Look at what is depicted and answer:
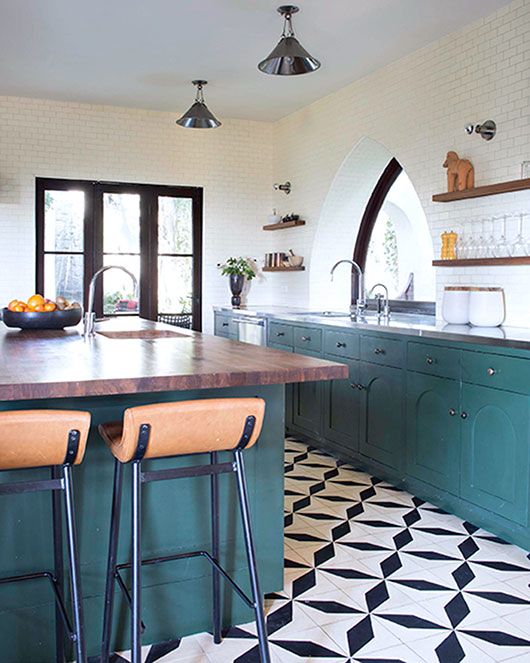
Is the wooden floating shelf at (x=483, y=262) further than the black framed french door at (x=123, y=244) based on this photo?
No

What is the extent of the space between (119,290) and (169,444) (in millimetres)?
5308

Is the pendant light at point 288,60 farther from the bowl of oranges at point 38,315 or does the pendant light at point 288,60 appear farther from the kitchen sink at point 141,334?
the bowl of oranges at point 38,315

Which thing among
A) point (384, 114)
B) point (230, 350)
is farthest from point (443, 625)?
point (384, 114)

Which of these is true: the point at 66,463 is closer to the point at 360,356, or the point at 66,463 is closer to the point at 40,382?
the point at 40,382

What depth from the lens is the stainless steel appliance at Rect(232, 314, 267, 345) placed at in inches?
241

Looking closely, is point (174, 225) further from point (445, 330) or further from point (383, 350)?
point (445, 330)

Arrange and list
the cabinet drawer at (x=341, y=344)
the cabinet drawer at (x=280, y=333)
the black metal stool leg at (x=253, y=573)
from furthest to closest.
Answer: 1. the cabinet drawer at (x=280, y=333)
2. the cabinet drawer at (x=341, y=344)
3. the black metal stool leg at (x=253, y=573)

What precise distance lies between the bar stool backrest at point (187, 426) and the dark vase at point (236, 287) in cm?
518

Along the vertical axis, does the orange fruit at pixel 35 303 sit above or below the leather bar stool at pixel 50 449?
above

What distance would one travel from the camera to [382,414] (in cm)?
438

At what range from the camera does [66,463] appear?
199 cm

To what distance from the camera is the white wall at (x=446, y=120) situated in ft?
13.8

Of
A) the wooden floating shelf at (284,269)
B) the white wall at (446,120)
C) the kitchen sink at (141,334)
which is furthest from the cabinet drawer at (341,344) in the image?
the wooden floating shelf at (284,269)

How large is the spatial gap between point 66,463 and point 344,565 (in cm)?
170
